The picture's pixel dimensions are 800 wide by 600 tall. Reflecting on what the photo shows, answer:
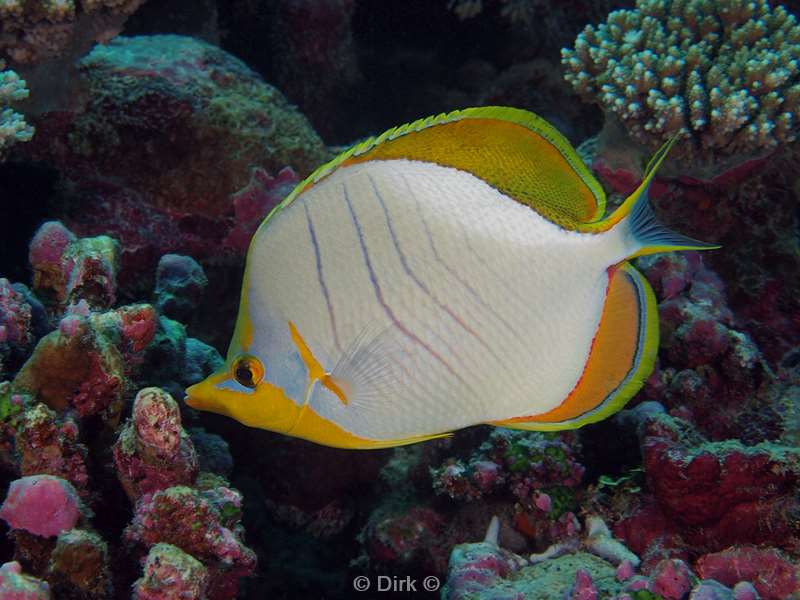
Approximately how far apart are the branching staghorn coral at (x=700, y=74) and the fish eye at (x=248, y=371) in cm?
296

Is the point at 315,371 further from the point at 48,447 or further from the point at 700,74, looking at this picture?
the point at 700,74

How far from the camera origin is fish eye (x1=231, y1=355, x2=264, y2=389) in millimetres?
1525

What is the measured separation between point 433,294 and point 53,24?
3.12m

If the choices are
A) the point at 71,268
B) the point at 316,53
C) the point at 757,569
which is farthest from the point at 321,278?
the point at 316,53

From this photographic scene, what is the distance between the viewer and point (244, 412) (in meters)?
1.54

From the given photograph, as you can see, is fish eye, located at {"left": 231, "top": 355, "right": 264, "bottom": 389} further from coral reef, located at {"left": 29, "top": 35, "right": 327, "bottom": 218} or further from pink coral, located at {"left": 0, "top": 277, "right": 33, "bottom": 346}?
coral reef, located at {"left": 29, "top": 35, "right": 327, "bottom": 218}

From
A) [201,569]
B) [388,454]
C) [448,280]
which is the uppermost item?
[448,280]

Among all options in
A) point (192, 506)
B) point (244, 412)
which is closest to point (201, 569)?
point (192, 506)

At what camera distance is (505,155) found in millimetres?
1618

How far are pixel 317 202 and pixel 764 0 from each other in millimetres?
3697

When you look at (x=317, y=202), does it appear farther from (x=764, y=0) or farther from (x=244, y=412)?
(x=764, y=0)

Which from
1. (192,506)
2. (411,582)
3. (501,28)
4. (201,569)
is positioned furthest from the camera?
(501,28)

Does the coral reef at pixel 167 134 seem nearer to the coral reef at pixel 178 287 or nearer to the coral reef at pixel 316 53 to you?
the coral reef at pixel 178 287

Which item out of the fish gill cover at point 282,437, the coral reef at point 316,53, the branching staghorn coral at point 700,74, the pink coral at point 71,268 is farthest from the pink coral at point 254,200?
the coral reef at point 316,53
